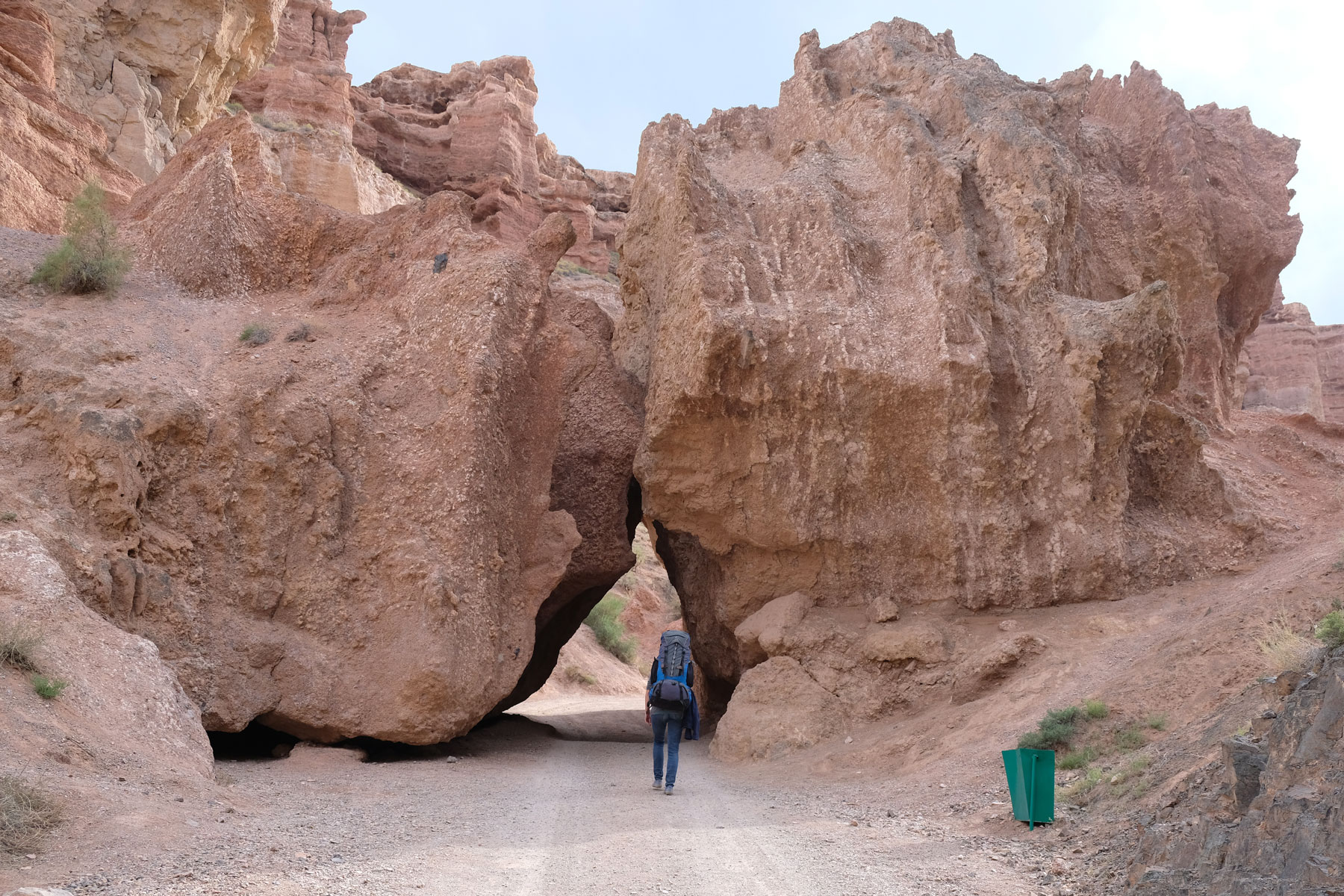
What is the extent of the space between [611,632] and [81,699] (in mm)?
23979

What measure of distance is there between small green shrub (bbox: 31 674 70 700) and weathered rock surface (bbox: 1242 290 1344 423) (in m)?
32.5

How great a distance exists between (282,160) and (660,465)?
1029 inches

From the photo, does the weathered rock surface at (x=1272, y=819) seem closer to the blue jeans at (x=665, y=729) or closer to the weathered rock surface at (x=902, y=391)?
the blue jeans at (x=665, y=729)

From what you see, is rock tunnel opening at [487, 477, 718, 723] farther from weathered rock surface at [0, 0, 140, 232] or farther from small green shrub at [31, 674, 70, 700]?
weathered rock surface at [0, 0, 140, 232]

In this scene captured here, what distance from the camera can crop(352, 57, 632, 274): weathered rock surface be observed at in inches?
1660

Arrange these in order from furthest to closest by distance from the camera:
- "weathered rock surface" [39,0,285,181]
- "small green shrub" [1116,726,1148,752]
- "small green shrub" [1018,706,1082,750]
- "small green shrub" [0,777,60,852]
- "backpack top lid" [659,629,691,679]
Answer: "weathered rock surface" [39,0,285,181]
"backpack top lid" [659,629,691,679]
"small green shrub" [1018,706,1082,750]
"small green shrub" [1116,726,1148,752]
"small green shrub" [0,777,60,852]

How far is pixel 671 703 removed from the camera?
9078 millimetres

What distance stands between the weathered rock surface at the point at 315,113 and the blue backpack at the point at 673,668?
2258cm

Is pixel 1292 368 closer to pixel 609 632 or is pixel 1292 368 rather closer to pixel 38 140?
pixel 609 632

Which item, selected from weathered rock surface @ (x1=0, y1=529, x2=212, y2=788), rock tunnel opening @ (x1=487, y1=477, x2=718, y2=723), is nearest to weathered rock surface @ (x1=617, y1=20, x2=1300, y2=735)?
rock tunnel opening @ (x1=487, y1=477, x2=718, y2=723)

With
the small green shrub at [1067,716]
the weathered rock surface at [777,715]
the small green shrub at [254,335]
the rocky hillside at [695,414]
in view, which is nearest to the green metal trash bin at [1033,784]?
the small green shrub at [1067,716]

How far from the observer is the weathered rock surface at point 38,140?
1762 cm

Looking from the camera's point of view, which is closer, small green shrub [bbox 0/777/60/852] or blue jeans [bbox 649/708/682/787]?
small green shrub [bbox 0/777/60/852]

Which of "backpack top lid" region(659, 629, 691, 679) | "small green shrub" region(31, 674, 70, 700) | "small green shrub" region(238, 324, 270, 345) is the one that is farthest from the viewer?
"small green shrub" region(238, 324, 270, 345)
